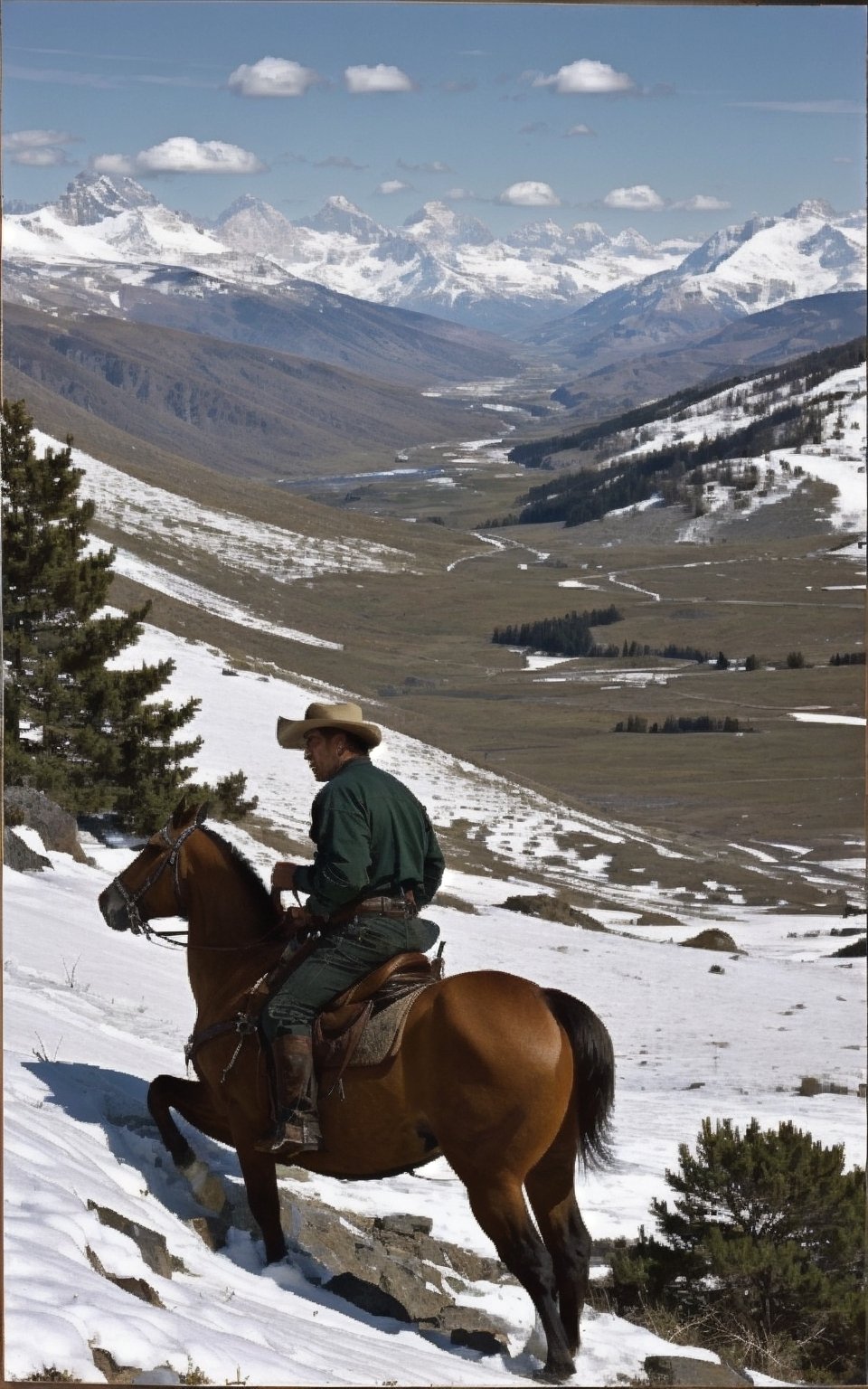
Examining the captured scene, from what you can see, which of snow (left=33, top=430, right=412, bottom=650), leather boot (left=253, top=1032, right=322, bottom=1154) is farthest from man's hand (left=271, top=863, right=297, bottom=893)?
snow (left=33, top=430, right=412, bottom=650)

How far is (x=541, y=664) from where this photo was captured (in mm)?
161875

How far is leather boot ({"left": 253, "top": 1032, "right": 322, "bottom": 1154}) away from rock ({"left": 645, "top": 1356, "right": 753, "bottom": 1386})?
1.99m

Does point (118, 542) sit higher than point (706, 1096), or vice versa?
point (118, 542)

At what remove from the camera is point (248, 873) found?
27.5ft

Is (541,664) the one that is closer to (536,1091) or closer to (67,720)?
(67,720)

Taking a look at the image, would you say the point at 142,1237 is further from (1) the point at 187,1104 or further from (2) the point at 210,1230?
(1) the point at 187,1104

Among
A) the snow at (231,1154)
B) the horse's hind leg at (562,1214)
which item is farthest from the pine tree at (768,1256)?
the horse's hind leg at (562,1214)

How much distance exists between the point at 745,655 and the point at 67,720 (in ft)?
491

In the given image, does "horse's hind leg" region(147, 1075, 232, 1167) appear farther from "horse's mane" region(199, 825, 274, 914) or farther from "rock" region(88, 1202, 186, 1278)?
"rock" region(88, 1202, 186, 1278)

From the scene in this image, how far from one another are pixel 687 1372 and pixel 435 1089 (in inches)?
74.9

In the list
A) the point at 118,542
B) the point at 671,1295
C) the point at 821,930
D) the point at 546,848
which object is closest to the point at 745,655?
the point at 118,542

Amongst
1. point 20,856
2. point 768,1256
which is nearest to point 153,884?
point 768,1256

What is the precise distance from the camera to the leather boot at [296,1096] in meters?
7.34

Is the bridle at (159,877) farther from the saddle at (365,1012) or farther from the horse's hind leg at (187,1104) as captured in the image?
the saddle at (365,1012)
